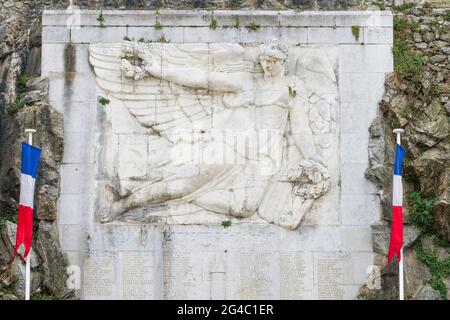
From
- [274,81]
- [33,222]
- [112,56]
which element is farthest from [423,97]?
[33,222]

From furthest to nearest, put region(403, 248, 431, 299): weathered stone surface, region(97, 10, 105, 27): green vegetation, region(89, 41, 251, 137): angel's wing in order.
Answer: region(97, 10, 105, 27): green vegetation < region(89, 41, 251, 137): angel's wing < region(403, 248, 431, 299): weathered stone surface

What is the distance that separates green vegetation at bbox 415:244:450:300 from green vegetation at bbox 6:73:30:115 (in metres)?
8.06

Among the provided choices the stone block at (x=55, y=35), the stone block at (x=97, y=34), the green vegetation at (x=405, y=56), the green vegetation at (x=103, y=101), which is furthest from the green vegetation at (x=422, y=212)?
the stone block at (x=55, y=35)

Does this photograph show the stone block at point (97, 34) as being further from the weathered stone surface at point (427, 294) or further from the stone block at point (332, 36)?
the weathered stone surface at point (427, 294)

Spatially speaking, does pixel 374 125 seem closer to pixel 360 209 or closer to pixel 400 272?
Result: pixel 360 209

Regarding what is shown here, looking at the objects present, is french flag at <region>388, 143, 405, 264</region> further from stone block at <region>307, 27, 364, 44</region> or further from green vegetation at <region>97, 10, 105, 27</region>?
green vegetation at <region>97, 10, 105, 27</region>

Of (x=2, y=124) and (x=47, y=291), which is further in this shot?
(x=2, y=124)

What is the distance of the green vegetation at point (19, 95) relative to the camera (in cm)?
2092

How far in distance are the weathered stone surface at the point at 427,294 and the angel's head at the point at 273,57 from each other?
4.85 metres

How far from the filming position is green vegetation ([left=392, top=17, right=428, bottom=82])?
21.0 meters

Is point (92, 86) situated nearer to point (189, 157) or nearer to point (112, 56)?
point (112, 56)

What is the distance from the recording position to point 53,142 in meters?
20.5

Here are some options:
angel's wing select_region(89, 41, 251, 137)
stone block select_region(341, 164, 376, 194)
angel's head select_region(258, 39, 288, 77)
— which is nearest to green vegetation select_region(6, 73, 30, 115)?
angel's wing select_region(89, 41, 251, 137)

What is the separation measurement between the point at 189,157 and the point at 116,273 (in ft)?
8.42
